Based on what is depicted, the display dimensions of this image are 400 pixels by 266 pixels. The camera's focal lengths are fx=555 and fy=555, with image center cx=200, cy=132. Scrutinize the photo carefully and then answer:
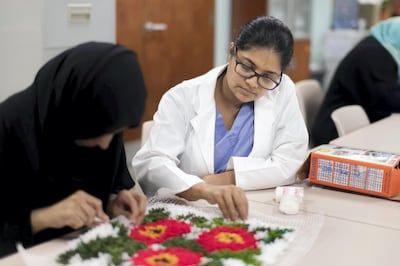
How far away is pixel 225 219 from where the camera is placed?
4.58ft

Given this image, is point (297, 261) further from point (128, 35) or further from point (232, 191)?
point (128, 35)

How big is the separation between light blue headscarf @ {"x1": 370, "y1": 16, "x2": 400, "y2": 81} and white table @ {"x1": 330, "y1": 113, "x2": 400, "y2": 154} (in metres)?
0.65

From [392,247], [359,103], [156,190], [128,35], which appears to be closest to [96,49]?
[156,190]

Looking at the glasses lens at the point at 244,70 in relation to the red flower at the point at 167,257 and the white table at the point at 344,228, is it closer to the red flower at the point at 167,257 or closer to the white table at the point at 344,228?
Answer: the white table at the point at 344,228

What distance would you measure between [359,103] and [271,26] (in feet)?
5.83

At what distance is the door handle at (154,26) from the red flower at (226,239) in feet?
10.3

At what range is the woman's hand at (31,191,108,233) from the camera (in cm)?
116

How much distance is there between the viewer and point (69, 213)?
3.77ft

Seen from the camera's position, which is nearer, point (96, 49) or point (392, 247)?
point (96, 49)

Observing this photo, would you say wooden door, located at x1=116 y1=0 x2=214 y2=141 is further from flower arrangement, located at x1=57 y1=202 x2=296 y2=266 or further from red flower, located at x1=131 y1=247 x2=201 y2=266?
red flower, located at x1=131 y1=247 x2=201 y2=266

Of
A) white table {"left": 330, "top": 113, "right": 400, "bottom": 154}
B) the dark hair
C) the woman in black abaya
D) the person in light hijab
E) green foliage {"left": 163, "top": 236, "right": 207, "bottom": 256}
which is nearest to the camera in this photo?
the woman in black abaya

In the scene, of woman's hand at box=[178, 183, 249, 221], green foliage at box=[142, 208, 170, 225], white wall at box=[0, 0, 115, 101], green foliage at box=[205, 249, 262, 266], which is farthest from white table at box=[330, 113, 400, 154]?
white wall at box=[0, 0, 115, 101]

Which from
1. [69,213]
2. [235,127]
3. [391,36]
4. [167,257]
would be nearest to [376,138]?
[235,127]

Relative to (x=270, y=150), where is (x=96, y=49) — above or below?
above
